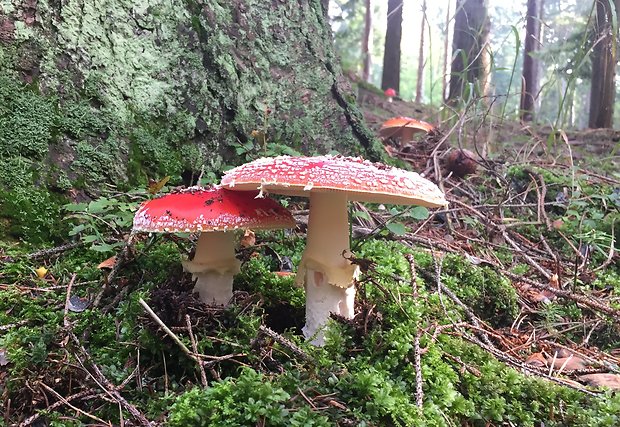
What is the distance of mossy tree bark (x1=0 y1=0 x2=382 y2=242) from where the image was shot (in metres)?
2.87

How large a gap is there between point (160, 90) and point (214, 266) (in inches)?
68.6

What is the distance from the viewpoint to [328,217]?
2195mm

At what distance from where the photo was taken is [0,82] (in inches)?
109

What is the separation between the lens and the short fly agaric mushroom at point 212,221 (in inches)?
75.6

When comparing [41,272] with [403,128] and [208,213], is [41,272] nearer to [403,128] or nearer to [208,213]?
[208,213]

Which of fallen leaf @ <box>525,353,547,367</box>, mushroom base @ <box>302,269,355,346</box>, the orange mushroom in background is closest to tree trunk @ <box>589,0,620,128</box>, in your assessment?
the orange mushroom in background

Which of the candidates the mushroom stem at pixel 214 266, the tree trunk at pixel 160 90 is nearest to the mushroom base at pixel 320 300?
the mushroom stem at pixel 214 266

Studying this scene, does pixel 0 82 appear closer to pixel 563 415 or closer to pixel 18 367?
pixel 18 367

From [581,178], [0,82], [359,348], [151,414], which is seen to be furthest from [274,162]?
[581,178]

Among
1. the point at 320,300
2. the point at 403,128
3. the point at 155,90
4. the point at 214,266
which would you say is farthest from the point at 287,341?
the point at 403,128

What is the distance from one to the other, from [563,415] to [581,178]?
3.68m

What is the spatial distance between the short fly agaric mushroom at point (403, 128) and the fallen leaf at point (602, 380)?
14.8 feet

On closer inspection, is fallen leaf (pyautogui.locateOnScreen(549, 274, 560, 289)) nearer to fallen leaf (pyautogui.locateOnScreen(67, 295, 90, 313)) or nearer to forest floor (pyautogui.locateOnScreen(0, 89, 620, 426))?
forest floor (pyautogui.locateOnScreen(0, 89, 620, 426))

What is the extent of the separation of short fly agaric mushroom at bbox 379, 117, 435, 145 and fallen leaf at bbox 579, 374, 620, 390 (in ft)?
14.8
